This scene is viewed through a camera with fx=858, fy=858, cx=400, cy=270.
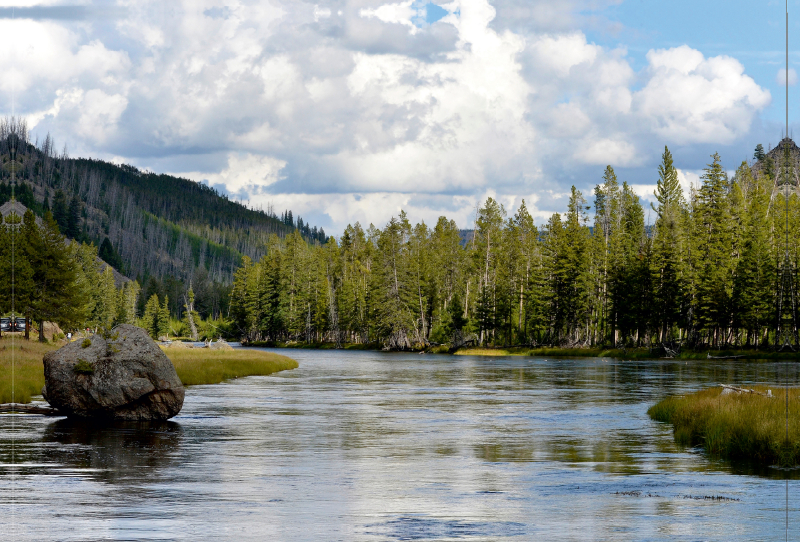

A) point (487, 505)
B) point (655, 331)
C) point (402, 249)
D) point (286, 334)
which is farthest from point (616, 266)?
point (487, 505)

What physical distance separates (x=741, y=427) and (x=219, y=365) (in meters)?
46.1

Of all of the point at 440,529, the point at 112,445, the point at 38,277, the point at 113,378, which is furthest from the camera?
the point at 38,277

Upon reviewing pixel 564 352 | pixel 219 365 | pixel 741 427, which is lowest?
pixel 564 352

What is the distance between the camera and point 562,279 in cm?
12462

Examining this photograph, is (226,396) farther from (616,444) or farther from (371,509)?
(371,509)

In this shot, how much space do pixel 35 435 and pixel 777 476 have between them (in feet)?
71.4

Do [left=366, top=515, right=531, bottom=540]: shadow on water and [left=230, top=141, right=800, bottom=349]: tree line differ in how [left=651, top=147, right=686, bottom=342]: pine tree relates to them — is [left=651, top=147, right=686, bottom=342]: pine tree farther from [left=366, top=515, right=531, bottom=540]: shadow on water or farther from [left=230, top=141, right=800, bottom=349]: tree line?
[left=366, top=515, right=531, bottom=540]: shadow on water

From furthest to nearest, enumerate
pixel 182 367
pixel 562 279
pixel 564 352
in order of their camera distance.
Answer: pixel 562 279 → pixel 564 352 → pixel 182 367

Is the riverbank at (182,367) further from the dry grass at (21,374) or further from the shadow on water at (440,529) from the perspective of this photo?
the shadow on water at (440,529)

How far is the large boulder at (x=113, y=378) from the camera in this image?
3050 cm

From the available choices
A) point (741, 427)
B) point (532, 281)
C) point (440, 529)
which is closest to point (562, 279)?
point (532, 281)

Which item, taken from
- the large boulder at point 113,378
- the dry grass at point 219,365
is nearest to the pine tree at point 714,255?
the dry grass at point 219,365

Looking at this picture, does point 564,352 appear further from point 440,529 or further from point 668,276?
point 440,529

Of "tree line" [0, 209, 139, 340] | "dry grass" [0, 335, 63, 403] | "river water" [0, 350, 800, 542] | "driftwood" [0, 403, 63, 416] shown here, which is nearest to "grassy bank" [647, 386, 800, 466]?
"river water" [0, 350, 800, 542]
